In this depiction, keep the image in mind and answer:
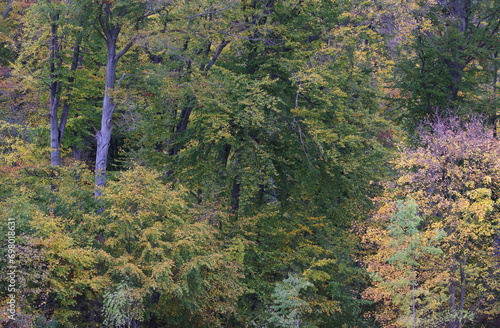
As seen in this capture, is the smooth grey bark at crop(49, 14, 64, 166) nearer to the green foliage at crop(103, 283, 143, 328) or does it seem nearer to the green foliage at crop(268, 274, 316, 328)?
the green foliage at crop(103, 283, 143, 328)

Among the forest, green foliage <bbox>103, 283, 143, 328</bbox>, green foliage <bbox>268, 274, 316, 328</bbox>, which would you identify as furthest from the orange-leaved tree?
green foliage <bbox>103, 283, 143, 328</bbox>

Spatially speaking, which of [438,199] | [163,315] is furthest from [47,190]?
[438,199]

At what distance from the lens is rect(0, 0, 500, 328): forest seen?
11867 mm

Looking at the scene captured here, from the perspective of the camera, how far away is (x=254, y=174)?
1595 centimetres

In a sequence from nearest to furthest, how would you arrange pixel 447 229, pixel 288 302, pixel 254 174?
pixel 447 229
pixel 288 302
pixel 254 174

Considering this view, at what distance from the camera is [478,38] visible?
19500 mm

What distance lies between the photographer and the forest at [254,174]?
1187 centimetres

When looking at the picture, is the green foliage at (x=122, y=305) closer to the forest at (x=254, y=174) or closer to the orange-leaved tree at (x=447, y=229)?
the forest at (x=254, y=174)

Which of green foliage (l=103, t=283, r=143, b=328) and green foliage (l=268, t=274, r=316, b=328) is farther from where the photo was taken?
green foliage (l=268, t=274, r=316, b=328)

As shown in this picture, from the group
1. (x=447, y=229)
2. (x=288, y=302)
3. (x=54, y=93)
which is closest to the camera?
(x=447, y=229)

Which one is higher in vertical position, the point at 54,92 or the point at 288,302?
the point at 54,92

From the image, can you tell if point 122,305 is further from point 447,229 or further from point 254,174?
point 447,229

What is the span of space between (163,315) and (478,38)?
580 inches

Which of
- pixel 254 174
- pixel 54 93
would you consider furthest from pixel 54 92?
pixel 254 174
